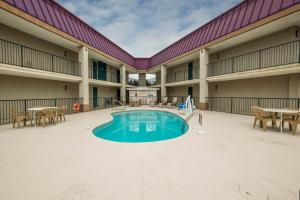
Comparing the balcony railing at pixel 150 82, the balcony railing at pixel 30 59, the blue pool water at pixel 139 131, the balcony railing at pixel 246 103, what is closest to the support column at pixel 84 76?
the balcony railing at pixel 30 59

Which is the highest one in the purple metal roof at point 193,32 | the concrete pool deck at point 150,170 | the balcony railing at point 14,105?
the purple metal roof at point 193,32

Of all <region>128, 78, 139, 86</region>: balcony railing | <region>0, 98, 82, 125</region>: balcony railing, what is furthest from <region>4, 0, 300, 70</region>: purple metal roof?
<region>128, 78, 139, 86</region>: balcony railing

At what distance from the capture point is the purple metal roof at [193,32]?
839 cm

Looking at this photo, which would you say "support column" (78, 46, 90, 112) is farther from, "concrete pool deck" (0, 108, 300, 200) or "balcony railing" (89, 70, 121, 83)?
"concrete pool deck" (0, 108, 300, 200)

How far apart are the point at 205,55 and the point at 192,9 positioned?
714 centimetres

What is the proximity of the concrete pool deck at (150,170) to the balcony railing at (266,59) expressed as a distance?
7.84 meters

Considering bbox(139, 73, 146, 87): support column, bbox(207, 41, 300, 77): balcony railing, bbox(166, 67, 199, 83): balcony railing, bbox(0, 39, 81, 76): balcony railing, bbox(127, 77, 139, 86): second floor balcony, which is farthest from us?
bbox(139, 73, 146, 87): support column

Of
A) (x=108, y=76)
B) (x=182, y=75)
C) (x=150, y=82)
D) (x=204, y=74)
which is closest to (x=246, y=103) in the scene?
(x=204, y=74)

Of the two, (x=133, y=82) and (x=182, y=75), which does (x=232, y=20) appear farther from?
(x=133, y=82)

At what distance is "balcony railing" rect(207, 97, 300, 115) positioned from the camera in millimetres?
9103

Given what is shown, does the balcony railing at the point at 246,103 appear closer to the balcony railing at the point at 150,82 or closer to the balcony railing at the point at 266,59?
the balcony railing at the point at 266,59

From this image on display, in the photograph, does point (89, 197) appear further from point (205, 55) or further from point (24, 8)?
point (205, 55)

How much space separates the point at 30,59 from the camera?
9820 mm

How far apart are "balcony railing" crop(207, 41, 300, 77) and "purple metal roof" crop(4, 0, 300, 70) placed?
2.53 m
